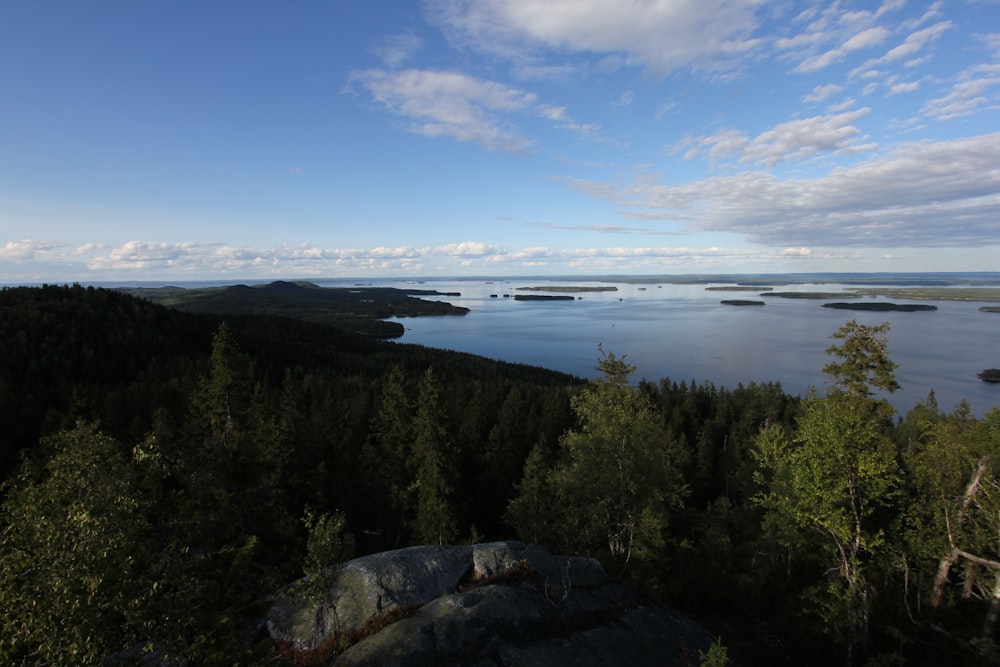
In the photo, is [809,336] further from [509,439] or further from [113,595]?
[113,595]

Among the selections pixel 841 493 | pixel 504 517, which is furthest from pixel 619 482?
pixel 504 517

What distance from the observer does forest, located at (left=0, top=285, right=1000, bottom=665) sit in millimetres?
8438

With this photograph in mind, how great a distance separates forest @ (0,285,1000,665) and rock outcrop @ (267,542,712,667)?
1985mm

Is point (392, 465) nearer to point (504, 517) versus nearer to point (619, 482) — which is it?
point (504, 517)

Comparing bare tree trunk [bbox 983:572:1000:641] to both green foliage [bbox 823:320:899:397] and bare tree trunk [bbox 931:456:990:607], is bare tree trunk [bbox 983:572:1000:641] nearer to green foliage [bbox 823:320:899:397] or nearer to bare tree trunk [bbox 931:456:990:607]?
bare tree trunk [bbox 931:456:990:607]

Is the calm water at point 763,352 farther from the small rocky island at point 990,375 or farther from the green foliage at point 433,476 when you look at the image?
the green foliage at point 433,476

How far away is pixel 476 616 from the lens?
16000mm

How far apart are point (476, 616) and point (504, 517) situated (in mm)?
22174

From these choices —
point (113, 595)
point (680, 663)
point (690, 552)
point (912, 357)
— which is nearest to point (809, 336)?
point (912, 357)

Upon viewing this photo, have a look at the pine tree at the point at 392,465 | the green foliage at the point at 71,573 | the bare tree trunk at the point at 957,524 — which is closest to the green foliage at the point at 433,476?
the pine tree at the point at 392,465

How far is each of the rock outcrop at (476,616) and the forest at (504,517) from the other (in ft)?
6.51

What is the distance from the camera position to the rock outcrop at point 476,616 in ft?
48.9

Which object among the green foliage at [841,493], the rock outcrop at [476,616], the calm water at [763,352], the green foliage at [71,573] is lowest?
the calm water at [763,352]

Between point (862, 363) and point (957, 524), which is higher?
point (862, 363)
